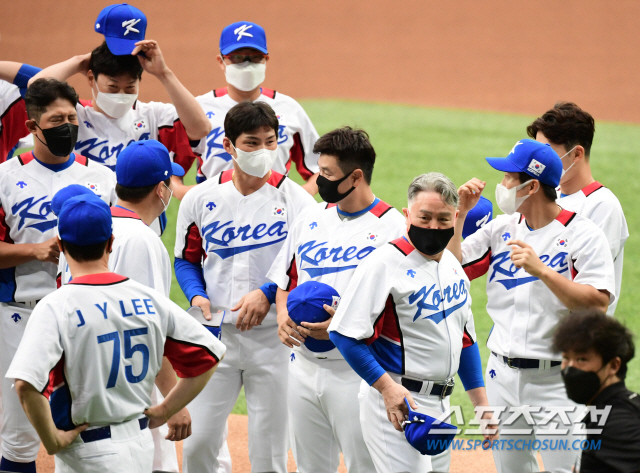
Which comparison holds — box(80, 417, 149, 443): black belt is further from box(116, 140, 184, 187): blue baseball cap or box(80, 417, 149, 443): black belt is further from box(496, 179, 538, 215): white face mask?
box(496, 179, 538, 215): white face mask

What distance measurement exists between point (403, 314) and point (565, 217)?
1.07m

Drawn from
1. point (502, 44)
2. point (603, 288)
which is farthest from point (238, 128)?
point (502, 44)

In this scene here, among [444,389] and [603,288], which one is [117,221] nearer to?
[444,389]

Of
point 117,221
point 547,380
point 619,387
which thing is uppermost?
point 117,221

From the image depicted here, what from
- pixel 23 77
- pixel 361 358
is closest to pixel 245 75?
pixel 23 77

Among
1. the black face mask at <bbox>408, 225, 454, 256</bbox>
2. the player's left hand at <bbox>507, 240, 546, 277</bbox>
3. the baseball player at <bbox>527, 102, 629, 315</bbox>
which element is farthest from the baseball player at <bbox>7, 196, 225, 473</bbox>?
the baseball player at <bbox>527, 102, 629, 315</bbox>

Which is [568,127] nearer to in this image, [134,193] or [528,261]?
[528,261]

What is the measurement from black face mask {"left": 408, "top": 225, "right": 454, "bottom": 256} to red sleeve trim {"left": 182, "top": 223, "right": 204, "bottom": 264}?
4.73 feet

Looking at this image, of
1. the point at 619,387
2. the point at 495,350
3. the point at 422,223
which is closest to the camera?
the point at 619,387

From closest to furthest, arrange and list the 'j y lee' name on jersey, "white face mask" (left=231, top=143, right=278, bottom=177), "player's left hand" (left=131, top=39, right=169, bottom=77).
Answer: the 'j y lee' name on jersey < "white face mask" (left=231, top=143, right=278, bottom=177) < "player's left hand" (left=131, top=39, right=169, bottom=77)

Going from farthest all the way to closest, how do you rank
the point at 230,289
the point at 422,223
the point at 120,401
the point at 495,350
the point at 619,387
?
the point at 230,289
the point at 495,350
the point at 422,223
the point at 120,401
the point at 619,387

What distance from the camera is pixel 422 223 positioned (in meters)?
3.19

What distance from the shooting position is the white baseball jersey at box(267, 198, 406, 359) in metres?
3.62

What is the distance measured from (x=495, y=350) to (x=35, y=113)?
2.76 m
